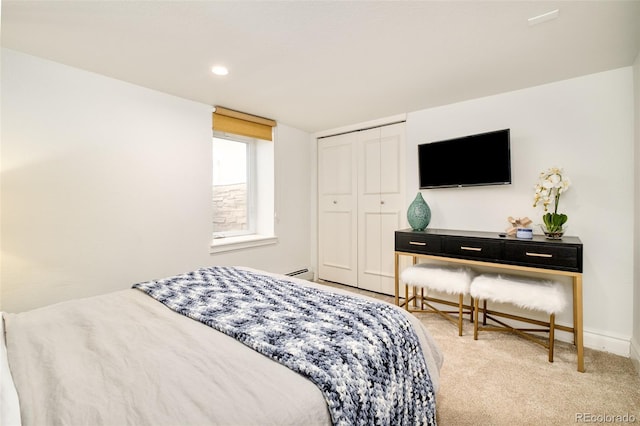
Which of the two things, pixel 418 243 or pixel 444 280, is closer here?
pixel 444 280

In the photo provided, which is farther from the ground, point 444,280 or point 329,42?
point 329,42

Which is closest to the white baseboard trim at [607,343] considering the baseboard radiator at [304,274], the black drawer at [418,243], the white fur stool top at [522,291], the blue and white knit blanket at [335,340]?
the white fur stool top at [522,291]

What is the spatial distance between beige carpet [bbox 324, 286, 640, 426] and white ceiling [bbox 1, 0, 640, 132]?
2174 mm

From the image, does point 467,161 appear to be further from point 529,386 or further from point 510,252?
point 529,386

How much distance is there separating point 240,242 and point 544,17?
3099mm

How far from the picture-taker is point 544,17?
1615 mm

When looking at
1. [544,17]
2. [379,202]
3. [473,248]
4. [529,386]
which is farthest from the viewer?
[379,202]

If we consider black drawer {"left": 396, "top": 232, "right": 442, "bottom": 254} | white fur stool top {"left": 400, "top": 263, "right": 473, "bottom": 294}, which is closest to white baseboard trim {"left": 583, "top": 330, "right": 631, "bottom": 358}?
white fur stool top {"left": 400, "top": 263, "right": 473, "bottom": 294}

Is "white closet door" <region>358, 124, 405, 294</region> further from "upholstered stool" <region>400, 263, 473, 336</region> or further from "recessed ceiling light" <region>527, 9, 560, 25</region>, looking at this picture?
"recessed ceiling light" <region>527, 9, 560, 25</region>

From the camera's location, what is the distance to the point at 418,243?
2824mm

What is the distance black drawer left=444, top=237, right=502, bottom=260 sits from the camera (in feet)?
7.81

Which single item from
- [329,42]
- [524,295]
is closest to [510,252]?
[524,295]

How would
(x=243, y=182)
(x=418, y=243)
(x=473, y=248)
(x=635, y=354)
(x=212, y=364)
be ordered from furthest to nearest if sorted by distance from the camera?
(x=243, y=182)
(x=418, y=243)
(x=473, y=248)
(x=635, y=354)
(x=212, y=364)

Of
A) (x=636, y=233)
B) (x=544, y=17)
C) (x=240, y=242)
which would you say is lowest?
(x=240, y=242)
